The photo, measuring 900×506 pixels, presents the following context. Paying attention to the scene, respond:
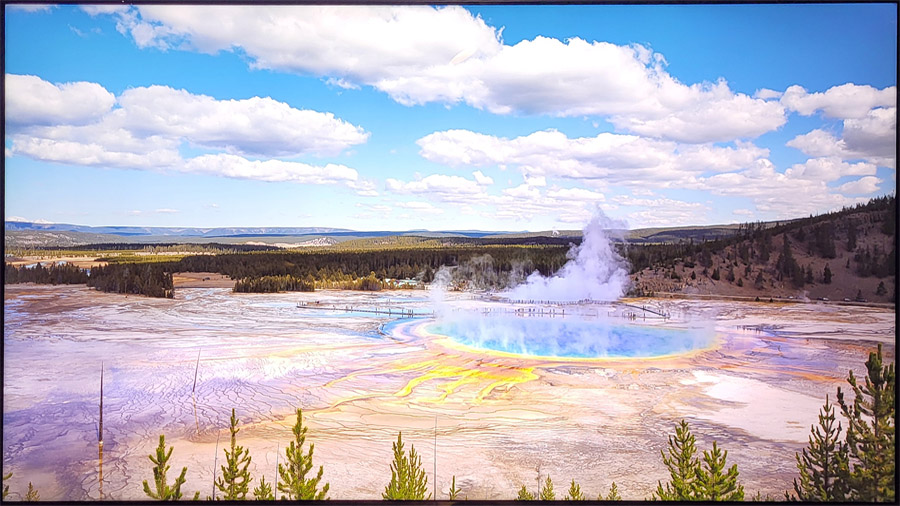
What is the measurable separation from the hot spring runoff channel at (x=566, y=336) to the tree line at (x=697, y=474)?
1.03m

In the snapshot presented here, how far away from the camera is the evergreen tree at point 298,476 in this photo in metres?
3.71

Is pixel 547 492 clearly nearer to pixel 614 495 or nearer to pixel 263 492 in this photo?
pixel 614 495

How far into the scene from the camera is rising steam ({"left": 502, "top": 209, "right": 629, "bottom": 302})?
492cm

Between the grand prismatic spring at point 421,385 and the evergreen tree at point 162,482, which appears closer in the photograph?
the evergreen tree at point 162,482

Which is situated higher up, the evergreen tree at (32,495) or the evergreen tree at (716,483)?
the evergreen tree at (716,483)

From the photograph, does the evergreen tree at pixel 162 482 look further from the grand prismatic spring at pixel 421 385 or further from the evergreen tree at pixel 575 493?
the evergreen tree at pixel 575 493

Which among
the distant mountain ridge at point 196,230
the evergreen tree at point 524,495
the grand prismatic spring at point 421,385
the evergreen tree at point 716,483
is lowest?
the evergreen tree at point 524,495

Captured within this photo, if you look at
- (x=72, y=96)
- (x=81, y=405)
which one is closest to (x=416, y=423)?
(x=81, y=405)

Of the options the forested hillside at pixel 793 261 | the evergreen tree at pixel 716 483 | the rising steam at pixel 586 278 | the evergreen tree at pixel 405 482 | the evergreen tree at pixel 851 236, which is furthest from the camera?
the rising steam at pixel 586 278

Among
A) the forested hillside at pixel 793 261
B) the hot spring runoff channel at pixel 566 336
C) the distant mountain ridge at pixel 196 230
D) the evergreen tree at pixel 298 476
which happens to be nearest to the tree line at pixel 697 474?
the evergreen tree at pixel 298 476

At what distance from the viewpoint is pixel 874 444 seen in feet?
12.3

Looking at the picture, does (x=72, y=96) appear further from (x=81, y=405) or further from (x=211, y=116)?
(x=81, y=405)

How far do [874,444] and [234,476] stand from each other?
431 cm

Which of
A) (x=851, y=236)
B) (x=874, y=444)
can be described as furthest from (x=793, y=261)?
(x=874, y=444)
